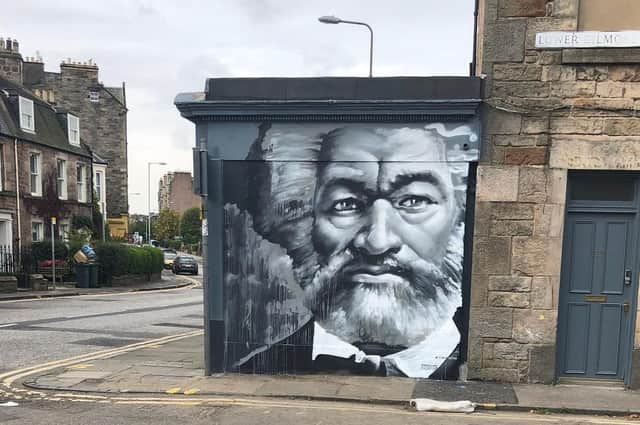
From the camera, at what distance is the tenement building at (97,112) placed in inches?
1373

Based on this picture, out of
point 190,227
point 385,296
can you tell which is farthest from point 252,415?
point 190,227

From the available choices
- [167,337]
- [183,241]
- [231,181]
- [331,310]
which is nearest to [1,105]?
[167,337]

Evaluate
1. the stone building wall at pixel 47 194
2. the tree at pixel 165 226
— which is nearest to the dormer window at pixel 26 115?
the stone building wall at pixel 47 194

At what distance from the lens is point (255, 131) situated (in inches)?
249

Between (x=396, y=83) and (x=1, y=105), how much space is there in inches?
916

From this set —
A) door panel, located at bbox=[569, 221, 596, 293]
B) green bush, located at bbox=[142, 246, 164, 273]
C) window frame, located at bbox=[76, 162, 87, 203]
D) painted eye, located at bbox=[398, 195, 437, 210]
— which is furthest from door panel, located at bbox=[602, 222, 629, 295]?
window frame, located at bbox=[76, 162, 87, 203]

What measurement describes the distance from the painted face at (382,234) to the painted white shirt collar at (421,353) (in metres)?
0.12

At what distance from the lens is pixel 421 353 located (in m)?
6.26

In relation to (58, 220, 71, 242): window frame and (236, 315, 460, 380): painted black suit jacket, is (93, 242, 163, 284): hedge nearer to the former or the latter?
(58, 220, 71, 242): window frame

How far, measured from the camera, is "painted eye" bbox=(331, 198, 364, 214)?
6301 mm

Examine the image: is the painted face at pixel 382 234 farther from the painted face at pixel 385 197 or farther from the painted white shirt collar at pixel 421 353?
the painted white shirt collar at pixel 421 353

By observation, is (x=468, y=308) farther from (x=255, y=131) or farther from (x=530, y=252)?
(x=255, y=131)
